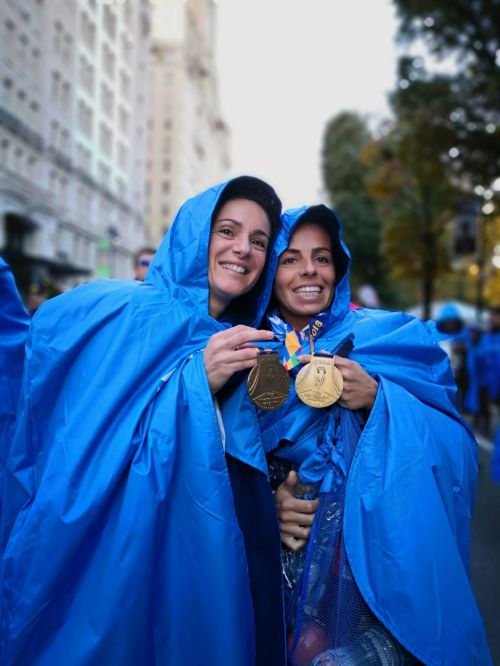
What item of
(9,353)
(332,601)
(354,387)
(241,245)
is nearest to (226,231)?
(241,245)

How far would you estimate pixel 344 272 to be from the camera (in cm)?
229

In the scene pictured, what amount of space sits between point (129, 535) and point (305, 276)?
1087mm

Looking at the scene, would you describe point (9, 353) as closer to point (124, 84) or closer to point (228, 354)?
point (228, 354)

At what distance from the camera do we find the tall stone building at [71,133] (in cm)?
2692

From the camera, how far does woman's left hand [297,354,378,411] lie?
186 centimetres

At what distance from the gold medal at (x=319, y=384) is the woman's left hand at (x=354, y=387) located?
3 centimetres

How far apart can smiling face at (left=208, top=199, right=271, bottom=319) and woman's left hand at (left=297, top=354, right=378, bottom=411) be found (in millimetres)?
467

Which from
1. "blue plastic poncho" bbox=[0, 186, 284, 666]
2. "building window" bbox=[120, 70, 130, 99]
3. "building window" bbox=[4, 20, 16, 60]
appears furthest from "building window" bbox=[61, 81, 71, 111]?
"blue plastic poncho" bbox=[0, 186, 284, 666]

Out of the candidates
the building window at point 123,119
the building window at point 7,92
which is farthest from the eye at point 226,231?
the building window at point 123,119

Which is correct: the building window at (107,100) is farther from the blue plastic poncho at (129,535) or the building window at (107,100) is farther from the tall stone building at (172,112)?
the blue plastic poncho at (129,535)

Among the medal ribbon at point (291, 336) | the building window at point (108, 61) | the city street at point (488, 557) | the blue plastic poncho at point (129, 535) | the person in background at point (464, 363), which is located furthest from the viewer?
the building window at point (108, 61)

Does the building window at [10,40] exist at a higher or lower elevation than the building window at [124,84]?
lower

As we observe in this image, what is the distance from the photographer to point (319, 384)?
71.9 inches

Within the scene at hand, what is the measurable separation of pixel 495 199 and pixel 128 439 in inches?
517
